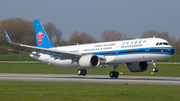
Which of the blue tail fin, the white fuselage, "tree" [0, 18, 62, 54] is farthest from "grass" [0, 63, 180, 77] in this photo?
"tree" [0, 18, 62, 54]

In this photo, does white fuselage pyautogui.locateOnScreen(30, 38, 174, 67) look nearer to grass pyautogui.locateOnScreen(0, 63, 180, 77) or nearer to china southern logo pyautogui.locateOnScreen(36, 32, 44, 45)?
china southern logo pyautogui.locateOnScreen(36, 32, 44, 45)

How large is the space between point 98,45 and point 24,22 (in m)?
124

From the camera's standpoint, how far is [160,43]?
114 ft

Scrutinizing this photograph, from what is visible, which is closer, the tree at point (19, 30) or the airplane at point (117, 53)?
the airplane at point (117, 53)

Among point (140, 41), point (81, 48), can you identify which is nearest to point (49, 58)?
point (81, 48)

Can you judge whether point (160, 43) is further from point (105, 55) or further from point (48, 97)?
point (48, 97)

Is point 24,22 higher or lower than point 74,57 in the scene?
higher

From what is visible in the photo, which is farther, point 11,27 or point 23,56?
point 11,27

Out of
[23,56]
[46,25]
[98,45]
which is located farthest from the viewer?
[46,25]

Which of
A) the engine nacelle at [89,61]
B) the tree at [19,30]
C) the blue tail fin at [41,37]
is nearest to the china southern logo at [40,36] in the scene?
the blue tail fin at [41,37]

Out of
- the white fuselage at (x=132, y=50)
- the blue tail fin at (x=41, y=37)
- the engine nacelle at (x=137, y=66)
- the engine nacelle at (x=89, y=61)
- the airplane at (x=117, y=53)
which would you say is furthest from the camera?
the blue tail fin at (x=41, y=37)

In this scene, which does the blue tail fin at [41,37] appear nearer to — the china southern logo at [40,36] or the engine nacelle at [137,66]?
the china southern logo at [40,36]

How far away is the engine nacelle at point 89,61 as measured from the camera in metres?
37.3

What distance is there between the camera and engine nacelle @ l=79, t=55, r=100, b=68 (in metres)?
37.3
